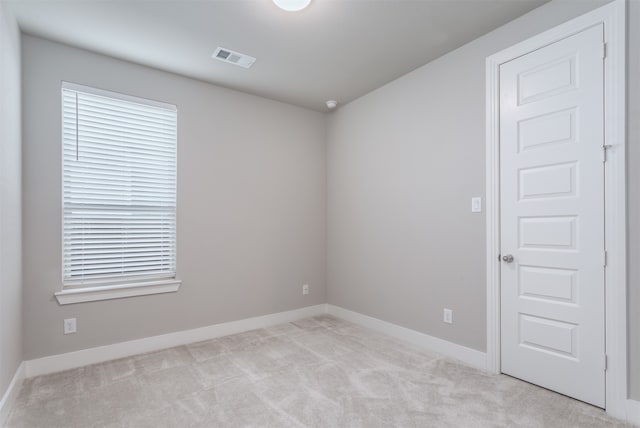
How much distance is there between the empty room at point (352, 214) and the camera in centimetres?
210

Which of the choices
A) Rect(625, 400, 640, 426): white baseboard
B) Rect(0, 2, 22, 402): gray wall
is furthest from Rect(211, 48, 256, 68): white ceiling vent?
Rect(625, 400, 640, 426): white baseboard

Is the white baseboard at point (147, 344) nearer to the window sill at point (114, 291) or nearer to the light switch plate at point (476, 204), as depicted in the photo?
the window sill at point (114, 291)

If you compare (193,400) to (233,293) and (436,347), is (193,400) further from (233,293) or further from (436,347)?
(436,347)

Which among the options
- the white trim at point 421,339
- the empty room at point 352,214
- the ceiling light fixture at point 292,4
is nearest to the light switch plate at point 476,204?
the empty room at point 352,214

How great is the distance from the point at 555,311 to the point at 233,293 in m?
2.95

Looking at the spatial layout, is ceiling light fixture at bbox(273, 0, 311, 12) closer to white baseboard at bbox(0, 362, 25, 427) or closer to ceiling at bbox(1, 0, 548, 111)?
ceiling at bbox(1, 0, 548, 111)

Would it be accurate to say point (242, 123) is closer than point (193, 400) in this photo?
No

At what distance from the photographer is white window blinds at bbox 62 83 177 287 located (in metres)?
2.84

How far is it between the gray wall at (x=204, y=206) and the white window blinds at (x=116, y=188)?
0.09 metres

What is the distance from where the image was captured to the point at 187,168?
341 cm

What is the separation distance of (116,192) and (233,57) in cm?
162

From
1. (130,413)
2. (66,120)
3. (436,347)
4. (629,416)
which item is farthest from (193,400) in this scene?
(629,416)

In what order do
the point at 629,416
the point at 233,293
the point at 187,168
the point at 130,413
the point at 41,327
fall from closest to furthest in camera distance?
the point at 629,416
the point at 130,413
the point at 41,327
the point at 187,168
the point at 233,293

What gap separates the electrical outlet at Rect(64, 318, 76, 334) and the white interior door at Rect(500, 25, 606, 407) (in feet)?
11.5
